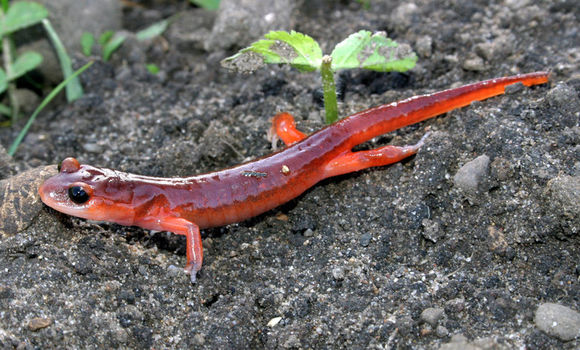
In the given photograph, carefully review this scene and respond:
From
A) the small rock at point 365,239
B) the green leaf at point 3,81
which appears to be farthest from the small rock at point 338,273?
the green leaf at point 3,81

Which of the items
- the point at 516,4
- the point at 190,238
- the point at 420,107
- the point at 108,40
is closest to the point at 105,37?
the point at 108,40

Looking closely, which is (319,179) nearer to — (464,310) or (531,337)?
(464,310)

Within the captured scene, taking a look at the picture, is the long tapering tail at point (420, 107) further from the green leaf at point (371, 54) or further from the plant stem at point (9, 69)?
the plant stem at point (9, 69)

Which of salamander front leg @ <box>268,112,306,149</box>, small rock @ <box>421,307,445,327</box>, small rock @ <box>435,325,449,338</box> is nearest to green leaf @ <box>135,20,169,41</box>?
salamander front leg @ <box>268,112,306,149</box>

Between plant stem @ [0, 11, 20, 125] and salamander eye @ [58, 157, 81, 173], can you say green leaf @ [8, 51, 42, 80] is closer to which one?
plant stem @ [0, 11, 20, 125]

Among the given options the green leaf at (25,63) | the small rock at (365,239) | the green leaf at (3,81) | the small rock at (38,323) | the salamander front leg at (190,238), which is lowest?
the salamander front leg at (190,238)

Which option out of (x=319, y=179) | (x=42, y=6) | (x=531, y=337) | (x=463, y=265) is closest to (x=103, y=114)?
(x=42, y=6)

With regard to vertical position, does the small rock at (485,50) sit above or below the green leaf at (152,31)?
above
